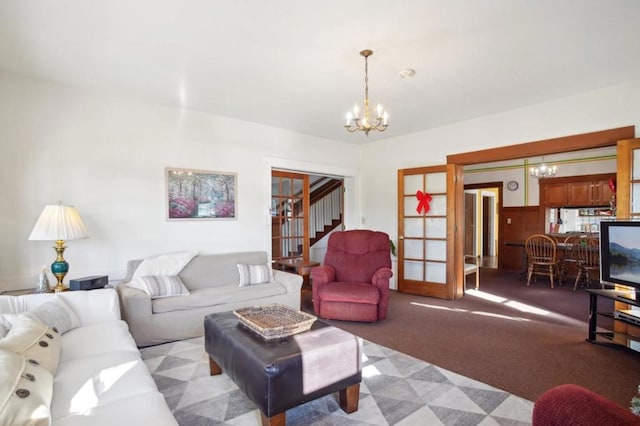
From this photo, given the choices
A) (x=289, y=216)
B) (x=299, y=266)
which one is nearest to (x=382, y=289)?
(x=299, y=266)

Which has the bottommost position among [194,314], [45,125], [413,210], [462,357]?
[462,357]

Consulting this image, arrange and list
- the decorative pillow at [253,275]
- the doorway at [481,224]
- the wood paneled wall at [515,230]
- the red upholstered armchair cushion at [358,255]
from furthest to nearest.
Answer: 1. the doorway at [481,224]
2. the wood paneled wall at [515,230]
3. the red upholstered armchair cushion at [358,255]
4. the decorative pillow at [253,275]

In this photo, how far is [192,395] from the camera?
2.20 meters

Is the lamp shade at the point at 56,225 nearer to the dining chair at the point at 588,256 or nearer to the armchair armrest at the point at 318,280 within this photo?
the armchair armrest at the point at 318,280

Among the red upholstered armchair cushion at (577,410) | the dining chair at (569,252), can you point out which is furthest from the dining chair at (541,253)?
the red upholstered armchair cushion at (577,410)

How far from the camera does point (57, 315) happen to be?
2184 mm

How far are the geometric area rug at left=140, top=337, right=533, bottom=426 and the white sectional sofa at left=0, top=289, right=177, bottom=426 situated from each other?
495mm

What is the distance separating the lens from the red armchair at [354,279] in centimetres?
365

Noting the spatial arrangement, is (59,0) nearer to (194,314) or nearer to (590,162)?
(194,314)

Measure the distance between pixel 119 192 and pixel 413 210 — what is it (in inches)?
159

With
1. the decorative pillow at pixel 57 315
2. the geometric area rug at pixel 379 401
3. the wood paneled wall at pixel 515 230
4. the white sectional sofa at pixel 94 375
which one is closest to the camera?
the white sectional sofa at pixel 94 375

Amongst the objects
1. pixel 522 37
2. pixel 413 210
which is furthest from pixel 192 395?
pixel 413 210

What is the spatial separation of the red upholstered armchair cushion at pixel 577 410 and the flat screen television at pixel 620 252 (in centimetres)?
223

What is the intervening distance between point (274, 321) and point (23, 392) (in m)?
1.26
